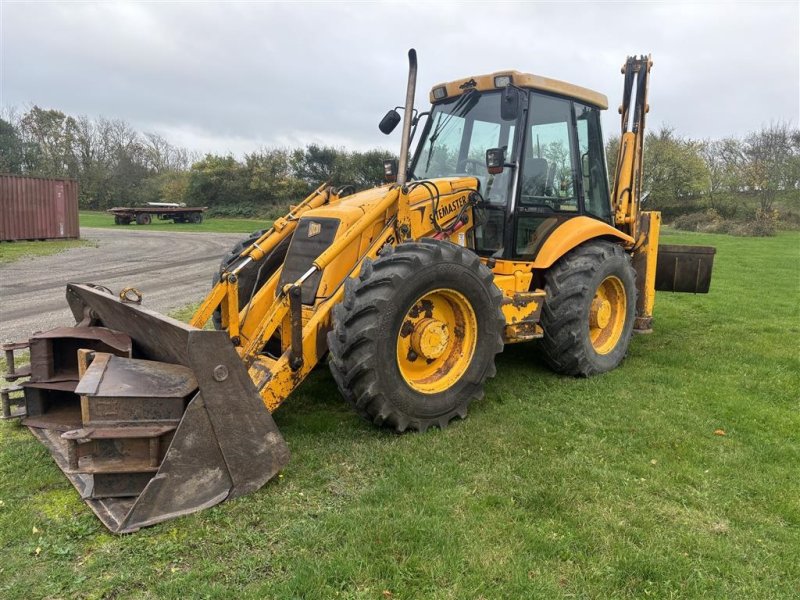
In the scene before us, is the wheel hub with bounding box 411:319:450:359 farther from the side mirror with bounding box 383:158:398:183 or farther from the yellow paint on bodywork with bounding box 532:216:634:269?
the side mirror with bounding box 383:158:398:183

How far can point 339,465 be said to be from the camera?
3646mm

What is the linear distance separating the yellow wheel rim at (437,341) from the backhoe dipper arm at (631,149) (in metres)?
3.28

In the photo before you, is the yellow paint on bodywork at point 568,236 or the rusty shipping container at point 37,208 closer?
the yellow paint on bodywork at point 568,236

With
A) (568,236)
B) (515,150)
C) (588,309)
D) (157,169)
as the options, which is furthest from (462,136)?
(157,169)

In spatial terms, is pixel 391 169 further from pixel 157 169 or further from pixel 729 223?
pixel 157 169

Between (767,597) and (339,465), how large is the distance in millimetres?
2326

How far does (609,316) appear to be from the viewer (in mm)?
6016

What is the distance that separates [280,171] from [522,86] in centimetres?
3716

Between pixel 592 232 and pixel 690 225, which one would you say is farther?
pixel 690 225

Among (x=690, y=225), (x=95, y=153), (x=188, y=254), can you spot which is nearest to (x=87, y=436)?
(x=188, y=254)

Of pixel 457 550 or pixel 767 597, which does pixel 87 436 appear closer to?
pixel 457 550

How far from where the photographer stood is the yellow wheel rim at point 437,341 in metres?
4.15

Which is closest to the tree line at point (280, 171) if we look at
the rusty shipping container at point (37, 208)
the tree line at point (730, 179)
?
the tree line at point (730, 179)

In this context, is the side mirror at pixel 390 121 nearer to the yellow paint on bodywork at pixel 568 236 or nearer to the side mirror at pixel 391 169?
the side mirror at pixel 391 169
